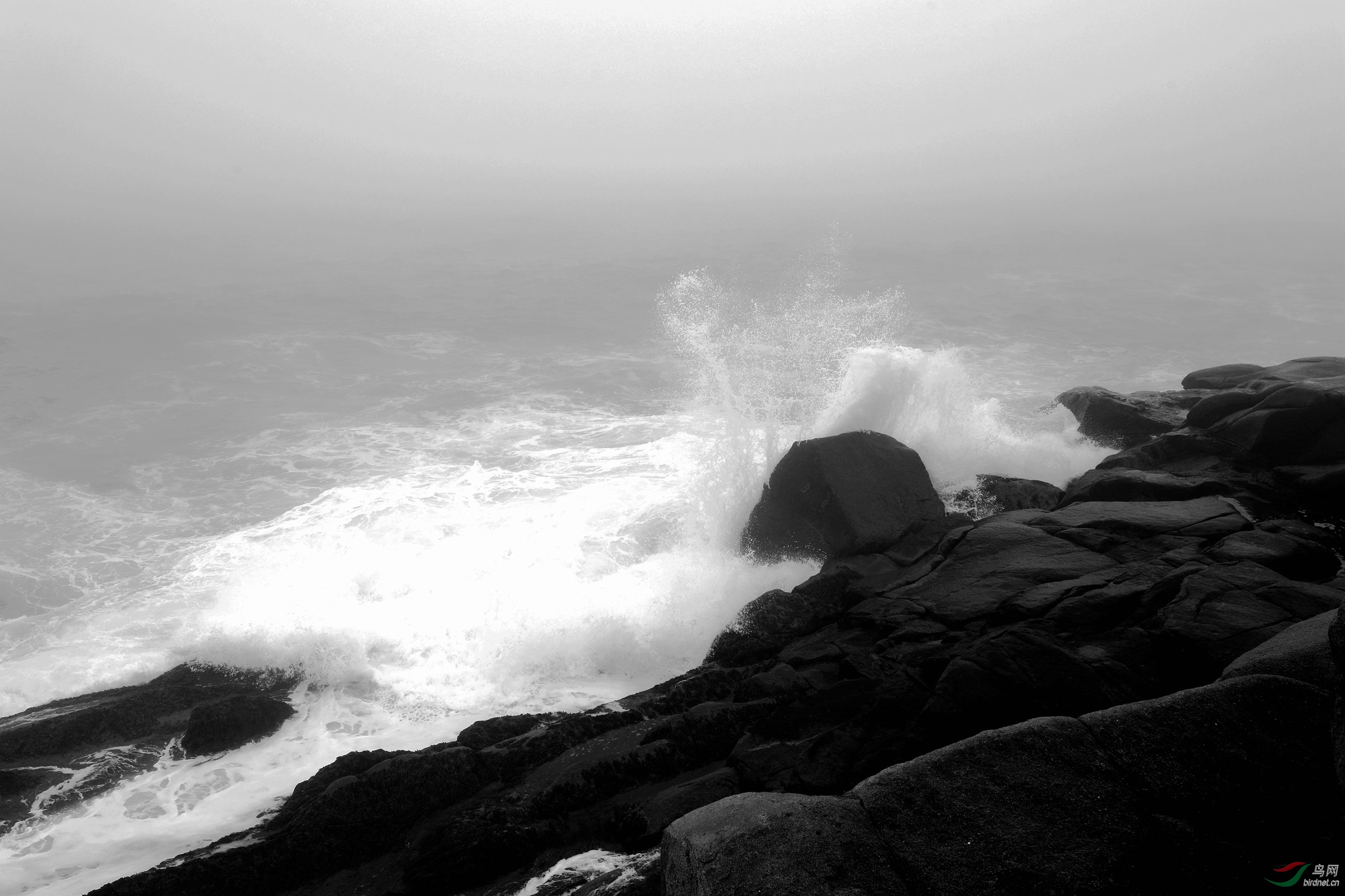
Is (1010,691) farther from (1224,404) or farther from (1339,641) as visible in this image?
(1224,404)

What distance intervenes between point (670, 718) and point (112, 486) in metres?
17.3

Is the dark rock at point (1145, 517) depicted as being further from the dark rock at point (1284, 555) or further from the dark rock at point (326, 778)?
the dark rock at point (326, 778)

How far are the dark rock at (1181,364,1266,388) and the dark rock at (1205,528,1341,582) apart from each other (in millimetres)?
9026

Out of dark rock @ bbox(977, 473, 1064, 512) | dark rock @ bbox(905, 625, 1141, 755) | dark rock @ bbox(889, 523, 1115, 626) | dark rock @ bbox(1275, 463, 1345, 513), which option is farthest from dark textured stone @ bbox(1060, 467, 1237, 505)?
dark rock @ bbox(905, 625, 1141, 755)

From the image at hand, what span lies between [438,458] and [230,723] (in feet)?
37.5

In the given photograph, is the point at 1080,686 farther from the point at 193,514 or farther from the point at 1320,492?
the point at 193,514

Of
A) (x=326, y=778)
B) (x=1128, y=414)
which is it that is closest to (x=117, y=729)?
(x=326, y=778)

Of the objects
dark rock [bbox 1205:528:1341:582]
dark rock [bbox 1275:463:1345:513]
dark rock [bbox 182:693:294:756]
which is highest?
dark rock [bbox 182:693:294:756]

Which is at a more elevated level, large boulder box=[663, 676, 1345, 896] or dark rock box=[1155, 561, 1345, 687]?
dark rock box=[1155, 561, 1345, 687]

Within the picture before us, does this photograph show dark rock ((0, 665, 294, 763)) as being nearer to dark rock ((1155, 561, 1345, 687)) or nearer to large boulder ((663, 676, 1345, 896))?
large boulder ((663, 676, 1345, 896))

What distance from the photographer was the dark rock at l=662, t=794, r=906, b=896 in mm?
4051

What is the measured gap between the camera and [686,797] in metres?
6.33

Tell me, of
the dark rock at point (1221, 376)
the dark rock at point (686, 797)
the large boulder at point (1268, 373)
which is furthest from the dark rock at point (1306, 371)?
the dark rock at point (686, 797)

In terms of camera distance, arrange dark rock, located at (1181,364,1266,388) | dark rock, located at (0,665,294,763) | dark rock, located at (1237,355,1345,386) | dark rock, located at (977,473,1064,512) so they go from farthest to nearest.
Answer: dark rock, located at (1181,364,1266,388) < dark rock, located at (1237,355,1345,386) < dark rock, located at (977,473,1064,512) < dark rock, located at (0,665,294,763)
